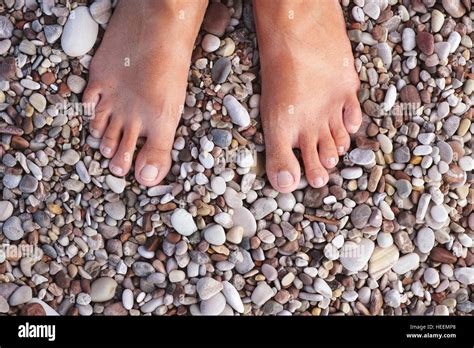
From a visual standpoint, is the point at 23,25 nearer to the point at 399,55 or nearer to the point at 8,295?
the point at 8,295

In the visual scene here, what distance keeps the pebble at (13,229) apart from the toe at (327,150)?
2.25 ft

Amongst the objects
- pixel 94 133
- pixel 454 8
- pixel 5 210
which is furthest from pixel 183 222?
pixel 454 8

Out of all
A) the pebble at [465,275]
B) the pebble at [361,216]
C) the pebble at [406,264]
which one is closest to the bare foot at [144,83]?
the pebble at [361,216]

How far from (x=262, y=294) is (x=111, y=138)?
0.48 m

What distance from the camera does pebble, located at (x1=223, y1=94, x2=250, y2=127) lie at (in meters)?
1.55

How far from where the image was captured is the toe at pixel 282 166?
1.53 metres

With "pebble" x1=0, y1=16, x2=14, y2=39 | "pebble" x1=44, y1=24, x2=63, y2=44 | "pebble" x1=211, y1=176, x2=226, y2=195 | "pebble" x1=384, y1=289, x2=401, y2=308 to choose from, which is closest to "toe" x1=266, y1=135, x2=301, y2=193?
"pebble" x1=211, y1=176, x2=226, y2=195

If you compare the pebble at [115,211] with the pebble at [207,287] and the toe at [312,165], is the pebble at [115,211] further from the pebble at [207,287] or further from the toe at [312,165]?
the toe at [312,165]

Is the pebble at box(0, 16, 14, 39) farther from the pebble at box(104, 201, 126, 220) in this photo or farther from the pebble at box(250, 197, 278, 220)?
the pebble at box(250, 197, 278, 220)

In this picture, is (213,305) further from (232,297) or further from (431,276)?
(431,276)

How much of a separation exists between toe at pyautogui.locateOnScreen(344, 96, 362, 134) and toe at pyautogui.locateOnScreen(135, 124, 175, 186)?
1.31 feet

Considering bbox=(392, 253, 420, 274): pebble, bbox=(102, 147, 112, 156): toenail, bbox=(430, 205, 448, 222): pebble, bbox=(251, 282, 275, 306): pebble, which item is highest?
bbox=(102, 147, 112, 156): toenail

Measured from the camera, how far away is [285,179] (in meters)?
1.53
